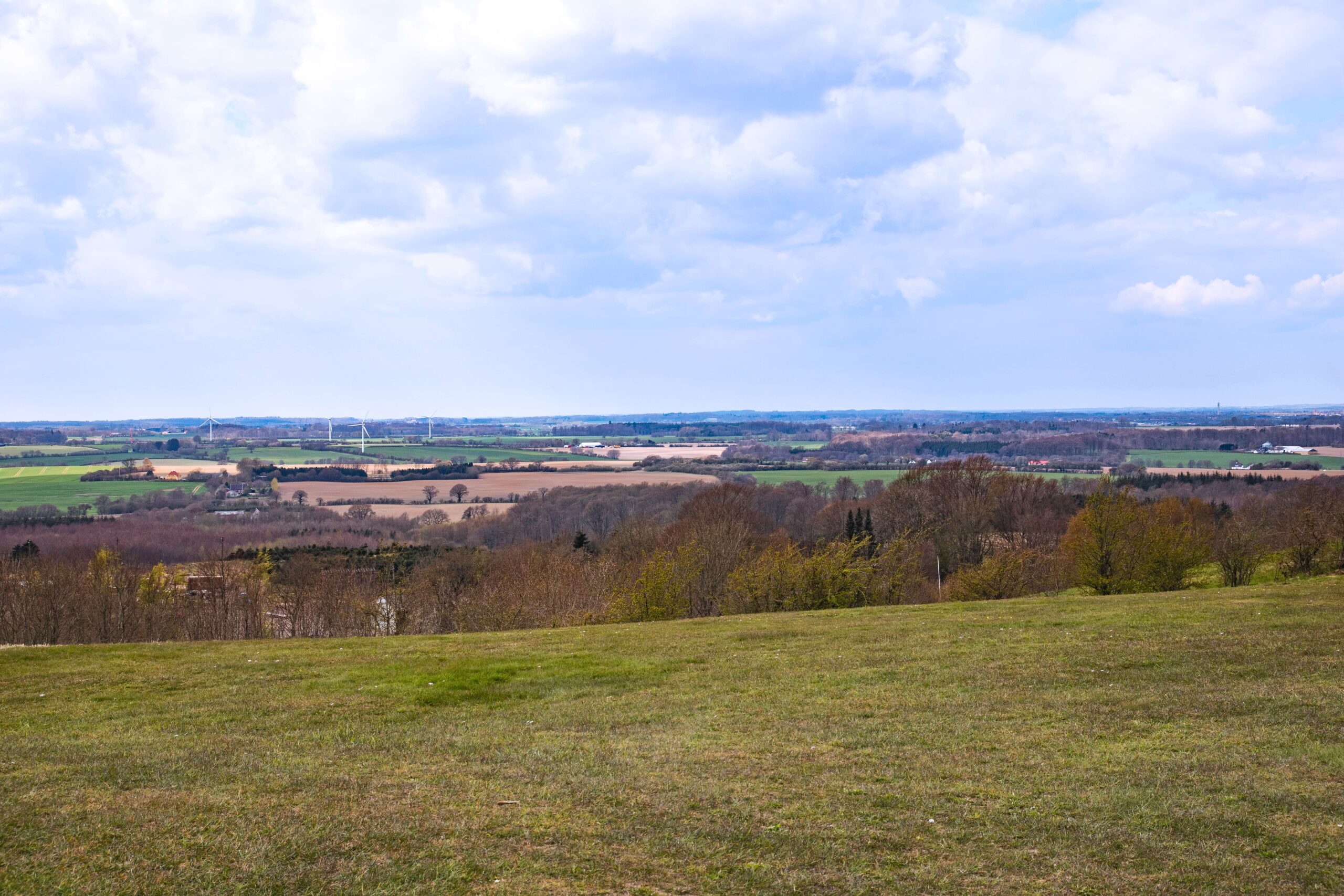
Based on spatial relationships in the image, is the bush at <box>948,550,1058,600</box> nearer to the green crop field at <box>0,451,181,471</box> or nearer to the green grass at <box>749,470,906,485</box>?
the green grass at <box>749,470,906,485</box>

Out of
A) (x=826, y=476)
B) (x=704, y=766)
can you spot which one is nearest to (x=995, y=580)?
(x=704, y=766)

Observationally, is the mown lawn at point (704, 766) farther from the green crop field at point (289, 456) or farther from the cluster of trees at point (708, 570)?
the green crop field at point (289, 456)

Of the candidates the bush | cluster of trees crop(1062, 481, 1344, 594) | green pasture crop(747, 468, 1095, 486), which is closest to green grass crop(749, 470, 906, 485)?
green pasture crop(747, 468, 1095, 486)

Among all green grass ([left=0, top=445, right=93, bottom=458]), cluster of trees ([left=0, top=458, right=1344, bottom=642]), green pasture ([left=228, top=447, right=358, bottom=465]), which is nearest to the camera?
cluster of trees ([left=0, top=458, right=1344, bottom=642])

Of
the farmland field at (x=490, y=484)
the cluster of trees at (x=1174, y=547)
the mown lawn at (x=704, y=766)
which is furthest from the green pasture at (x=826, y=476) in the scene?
the mown lawn at (x=704, y=766)

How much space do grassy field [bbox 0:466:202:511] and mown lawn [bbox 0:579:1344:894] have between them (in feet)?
354

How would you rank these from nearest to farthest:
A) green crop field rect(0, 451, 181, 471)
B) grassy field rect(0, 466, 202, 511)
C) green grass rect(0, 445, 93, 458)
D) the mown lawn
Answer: the mown lawn
grassy field rect(0, 466, 202, 511)
green crop field rect(0, 451, 181, 471)
green grass rect(0, 445, 93, 458)

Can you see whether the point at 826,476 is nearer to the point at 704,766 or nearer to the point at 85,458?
the point at 704,766

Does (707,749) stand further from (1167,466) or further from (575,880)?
(1167,466)

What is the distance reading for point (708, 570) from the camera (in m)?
52.8

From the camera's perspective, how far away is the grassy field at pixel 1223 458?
137125mm

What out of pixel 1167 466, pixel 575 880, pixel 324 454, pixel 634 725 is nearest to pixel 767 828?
pixel 575 880

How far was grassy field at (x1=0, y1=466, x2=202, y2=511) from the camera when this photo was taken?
11069 centimetres

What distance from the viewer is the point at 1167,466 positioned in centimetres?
14388
